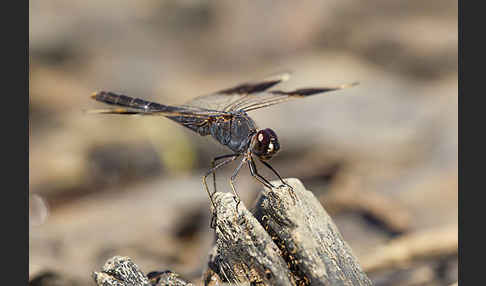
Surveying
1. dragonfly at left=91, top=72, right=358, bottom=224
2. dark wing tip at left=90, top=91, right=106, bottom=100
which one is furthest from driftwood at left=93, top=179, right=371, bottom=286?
dark wing tip at left=90, top=91, right=106, bottom=100

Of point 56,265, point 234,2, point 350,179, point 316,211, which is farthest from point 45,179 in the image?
point 234,2

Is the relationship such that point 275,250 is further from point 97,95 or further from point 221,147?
point 97,95

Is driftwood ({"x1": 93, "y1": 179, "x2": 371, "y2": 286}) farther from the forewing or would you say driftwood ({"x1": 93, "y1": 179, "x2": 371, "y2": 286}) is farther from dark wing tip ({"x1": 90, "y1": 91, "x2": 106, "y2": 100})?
dark wing tip ({"x1": 90, "y1": 91, "x2": 106, "y2": 100})

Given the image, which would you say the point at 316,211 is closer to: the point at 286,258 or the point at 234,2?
the point at 286,258

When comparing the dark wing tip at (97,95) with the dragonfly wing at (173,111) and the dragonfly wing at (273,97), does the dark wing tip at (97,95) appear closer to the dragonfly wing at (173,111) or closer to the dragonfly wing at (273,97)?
the dragonfly wing at (173,111)

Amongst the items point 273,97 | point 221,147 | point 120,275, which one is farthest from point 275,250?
point 273,97

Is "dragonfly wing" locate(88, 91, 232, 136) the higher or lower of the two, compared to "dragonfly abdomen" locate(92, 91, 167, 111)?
lower
